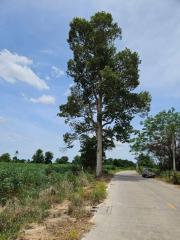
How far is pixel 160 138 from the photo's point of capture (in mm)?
53812

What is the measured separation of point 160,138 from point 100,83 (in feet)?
52.3

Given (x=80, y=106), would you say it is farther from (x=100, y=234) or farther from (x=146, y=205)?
(x=100, y=234)

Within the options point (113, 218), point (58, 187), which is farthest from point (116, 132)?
point (113, 218)

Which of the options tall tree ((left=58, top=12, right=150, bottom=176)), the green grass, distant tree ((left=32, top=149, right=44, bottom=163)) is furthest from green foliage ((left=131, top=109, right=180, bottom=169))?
distant tree ((left=32, top=149, right=44, bottom=163))

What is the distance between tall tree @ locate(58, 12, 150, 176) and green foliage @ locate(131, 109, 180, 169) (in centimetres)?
721

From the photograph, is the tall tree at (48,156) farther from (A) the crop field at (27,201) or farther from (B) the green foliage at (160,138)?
(A) the crop field at (27,201)

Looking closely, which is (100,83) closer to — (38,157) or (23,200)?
(23,200)

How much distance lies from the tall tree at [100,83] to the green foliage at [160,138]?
721 cm

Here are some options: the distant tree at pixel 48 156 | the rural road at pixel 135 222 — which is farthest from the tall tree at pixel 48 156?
the rural road at pixel 135 222

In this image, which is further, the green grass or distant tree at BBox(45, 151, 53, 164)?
distant tree at BBox(45, 151, 53, 164)

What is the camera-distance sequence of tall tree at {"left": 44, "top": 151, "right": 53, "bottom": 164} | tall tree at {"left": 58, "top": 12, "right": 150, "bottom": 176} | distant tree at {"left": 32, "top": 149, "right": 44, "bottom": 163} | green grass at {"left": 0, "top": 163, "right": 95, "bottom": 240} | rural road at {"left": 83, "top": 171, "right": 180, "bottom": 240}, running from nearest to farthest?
rural road at {"left": 83, "top": 171, "right": 180, "bottom": 240}
green grass at {"left": 0, "top": 163, "right": 95, "bottom": 240}
tall tree at {"left": 58, "top": 12, "right": 150, "bottom": 176}
distant tree at {"left": 32, "top": 149, "right": 44, "bottom": 163}
tall tree at {"left": 44, "top": 151, "right": 53, "bottom": 164}

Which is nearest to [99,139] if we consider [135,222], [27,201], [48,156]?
[27,201]

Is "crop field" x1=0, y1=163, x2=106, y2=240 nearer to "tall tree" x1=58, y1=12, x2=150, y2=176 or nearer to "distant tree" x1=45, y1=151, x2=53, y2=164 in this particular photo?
"tall tree" x1=58, y1=12, x2=150, y2=176

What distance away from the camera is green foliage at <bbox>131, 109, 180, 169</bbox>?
50.4m
